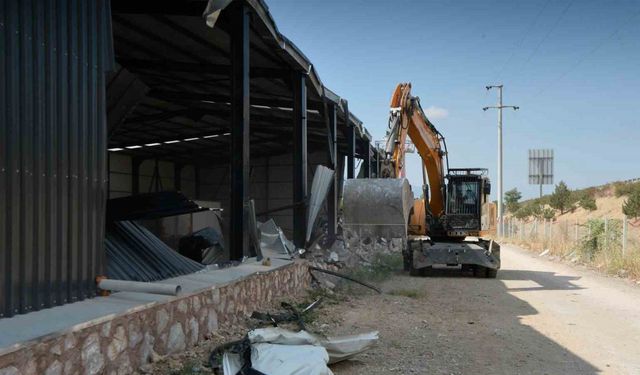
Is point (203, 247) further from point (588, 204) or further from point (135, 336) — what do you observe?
point (588, 204)

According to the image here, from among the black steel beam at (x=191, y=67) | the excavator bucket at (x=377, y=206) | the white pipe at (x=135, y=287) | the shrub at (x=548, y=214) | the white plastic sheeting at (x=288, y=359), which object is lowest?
the shrub at (x=548, y=214)

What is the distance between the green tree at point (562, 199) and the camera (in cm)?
6353

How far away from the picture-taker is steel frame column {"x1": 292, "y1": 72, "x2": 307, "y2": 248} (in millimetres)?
12281

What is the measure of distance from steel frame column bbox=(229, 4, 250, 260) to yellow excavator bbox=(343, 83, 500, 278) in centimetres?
578

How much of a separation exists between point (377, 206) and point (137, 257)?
690cm

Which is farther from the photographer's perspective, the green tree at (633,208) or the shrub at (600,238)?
the green tree at (633,208)

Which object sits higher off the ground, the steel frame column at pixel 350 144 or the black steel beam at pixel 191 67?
the black steel beam at pixel 191 67

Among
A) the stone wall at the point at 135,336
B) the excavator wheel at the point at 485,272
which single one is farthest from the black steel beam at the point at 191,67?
the excavator wheel at the point at 485,272

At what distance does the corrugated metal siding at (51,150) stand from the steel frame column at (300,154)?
21.9 ft

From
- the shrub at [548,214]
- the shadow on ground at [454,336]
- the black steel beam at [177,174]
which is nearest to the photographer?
the shadow on ground at [454,336]

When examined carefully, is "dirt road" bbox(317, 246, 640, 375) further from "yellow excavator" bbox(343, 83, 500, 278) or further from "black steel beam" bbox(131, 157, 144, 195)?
"black steel beam" bbox(131, 157, 144, 195)

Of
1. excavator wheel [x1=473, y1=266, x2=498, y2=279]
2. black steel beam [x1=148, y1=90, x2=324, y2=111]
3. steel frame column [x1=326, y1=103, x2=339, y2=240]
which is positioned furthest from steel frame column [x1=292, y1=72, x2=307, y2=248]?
excavator wheel [x1=473, y1=266, x2=498, y2=279]

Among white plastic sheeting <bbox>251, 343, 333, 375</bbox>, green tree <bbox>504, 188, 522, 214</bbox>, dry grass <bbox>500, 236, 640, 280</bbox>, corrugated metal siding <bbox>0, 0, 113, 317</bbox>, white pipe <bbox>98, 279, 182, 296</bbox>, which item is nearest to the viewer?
corrugated metal siding <bbox>0, 0, 113, 317</bbox>

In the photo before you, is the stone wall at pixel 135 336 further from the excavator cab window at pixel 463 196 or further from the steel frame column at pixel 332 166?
the excavator cab window at pixel 463 196
